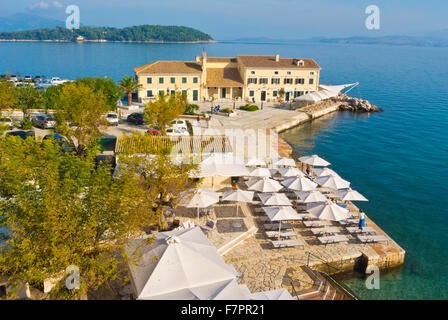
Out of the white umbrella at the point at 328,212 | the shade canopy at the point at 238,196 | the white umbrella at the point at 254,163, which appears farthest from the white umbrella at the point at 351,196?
the white umbrella at the point at 254,163

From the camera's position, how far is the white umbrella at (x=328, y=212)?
1947 cm

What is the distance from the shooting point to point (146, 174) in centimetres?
1759

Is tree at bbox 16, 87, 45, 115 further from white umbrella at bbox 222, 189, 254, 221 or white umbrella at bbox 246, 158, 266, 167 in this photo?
white umbrella at bbox 222, 189, 254, 221

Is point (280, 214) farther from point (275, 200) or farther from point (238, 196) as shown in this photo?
point (238, 196)

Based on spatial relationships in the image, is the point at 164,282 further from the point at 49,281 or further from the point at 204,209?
the point at 204,209

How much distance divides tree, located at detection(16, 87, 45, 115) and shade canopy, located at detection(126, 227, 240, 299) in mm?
37301

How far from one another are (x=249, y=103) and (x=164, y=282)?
46.1m

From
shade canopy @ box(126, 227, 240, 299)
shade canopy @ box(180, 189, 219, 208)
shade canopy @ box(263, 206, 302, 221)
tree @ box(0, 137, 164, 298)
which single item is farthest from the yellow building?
shade canopy @ box(126, 227, 240, 299)

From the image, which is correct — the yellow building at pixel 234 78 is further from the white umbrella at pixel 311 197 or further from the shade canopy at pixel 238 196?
the shade canopy at pixel 238 196

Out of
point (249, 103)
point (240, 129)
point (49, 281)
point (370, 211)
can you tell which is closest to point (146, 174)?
point (49, 281)

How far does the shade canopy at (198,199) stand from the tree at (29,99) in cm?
3196

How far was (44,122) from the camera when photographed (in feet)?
124

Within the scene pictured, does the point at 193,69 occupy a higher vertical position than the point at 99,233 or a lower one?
higher

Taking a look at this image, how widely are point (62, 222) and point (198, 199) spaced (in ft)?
31.5
